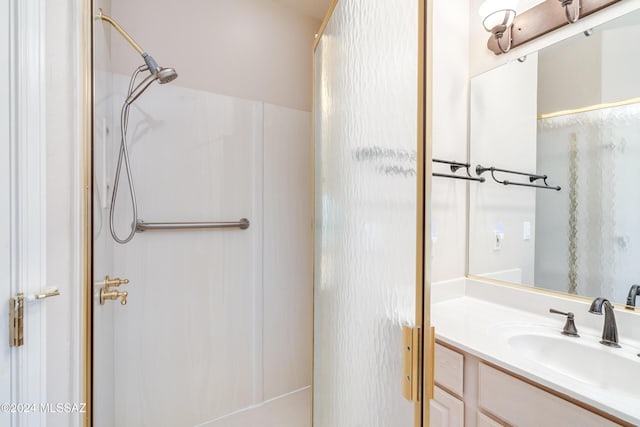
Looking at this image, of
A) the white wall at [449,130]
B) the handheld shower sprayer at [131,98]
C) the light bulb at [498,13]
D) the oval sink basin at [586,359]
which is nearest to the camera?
the oval sink basin at [586,359]

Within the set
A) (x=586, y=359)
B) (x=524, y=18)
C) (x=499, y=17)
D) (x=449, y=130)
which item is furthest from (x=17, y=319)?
(x=524, y=18)

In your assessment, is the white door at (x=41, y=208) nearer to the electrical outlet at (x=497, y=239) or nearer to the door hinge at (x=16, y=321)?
the door hinge at (x=16, y=321)

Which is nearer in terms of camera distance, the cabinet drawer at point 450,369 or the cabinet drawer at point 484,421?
the cabinet drawer at point 484,421

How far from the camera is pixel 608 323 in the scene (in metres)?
1.00

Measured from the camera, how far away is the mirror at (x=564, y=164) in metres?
1.06

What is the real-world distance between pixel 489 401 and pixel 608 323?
52cm

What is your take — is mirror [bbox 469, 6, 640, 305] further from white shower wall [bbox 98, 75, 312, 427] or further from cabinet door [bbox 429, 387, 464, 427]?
white shower wall [bbox 98, 75, 312, 427]

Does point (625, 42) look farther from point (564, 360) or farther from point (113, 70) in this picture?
point (113, 70)

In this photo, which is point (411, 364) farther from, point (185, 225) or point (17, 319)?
point (185, 225)

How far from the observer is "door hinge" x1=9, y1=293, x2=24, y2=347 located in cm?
63

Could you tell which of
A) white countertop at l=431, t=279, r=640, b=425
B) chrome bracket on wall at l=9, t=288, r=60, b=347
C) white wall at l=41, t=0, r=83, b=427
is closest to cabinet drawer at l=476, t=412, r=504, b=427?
white countertop at l=431, t=279, r=640, b=425

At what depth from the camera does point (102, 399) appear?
3.41 feet

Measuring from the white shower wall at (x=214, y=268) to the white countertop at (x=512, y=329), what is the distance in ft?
3.15

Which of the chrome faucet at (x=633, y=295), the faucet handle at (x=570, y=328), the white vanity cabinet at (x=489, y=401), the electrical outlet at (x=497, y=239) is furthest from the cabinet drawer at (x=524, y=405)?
the electrical outlet at (x=497, y=239)
